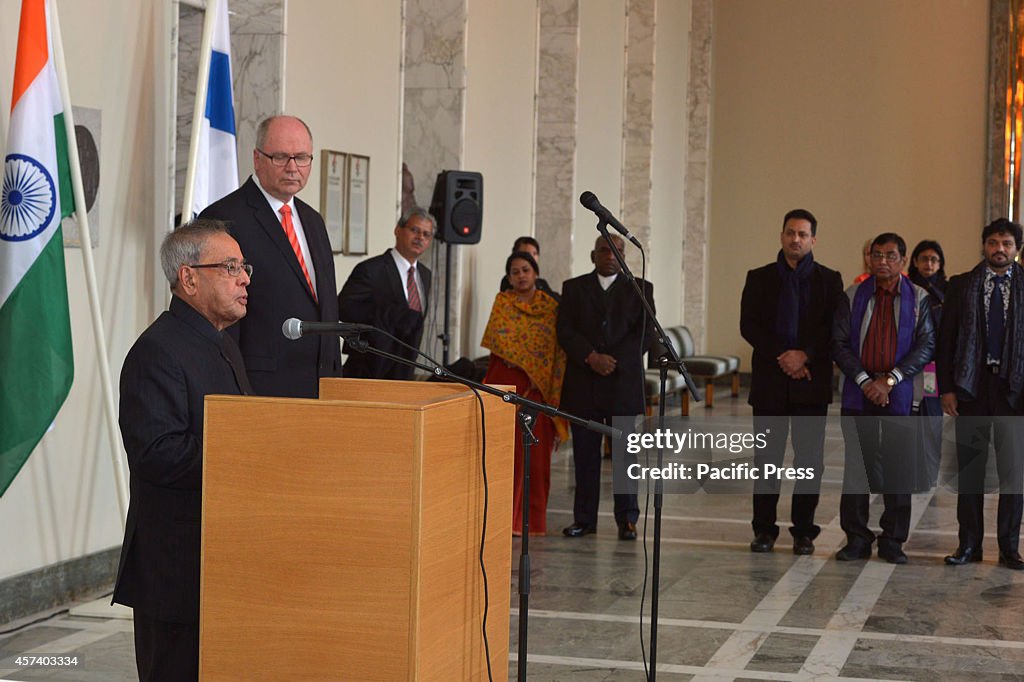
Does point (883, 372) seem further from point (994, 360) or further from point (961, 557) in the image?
point (961, 557)

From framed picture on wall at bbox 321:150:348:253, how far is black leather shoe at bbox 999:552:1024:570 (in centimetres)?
392

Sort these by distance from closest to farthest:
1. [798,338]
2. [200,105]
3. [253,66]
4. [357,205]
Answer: [200,105], [798,338], [253,66], [357,205]

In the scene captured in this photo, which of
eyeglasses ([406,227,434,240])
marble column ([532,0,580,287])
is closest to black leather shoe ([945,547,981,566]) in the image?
eyeglasses ([406,227,434,240])

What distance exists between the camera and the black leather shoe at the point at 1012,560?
21.9 feet

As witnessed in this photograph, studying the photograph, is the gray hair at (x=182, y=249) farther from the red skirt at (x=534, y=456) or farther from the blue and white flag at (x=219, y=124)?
the red skirt at (x=534, y=456)

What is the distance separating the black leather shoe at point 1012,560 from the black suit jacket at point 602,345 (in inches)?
76.9

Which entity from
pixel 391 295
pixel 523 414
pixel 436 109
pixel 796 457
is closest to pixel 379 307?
pixel 391 295

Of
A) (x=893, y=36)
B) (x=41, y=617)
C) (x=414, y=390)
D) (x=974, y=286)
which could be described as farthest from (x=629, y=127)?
(x=414, y=390)

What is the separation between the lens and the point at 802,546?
7074 mm

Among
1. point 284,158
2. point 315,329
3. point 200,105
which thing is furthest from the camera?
point 200,105

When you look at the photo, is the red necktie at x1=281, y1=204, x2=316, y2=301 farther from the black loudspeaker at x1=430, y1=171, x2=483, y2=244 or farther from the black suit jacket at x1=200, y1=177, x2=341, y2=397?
the black loudspeaker at x1=430, y1=171, x2=483, y2=244

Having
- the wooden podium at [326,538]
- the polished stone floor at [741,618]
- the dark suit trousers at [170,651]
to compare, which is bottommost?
the polished stone floor at [741,618]

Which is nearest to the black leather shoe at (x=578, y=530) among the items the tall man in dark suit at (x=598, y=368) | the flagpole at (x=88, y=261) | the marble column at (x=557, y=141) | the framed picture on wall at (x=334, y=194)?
the tall man in dark suit at (x=598, y=368)

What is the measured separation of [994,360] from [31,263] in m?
4.36
